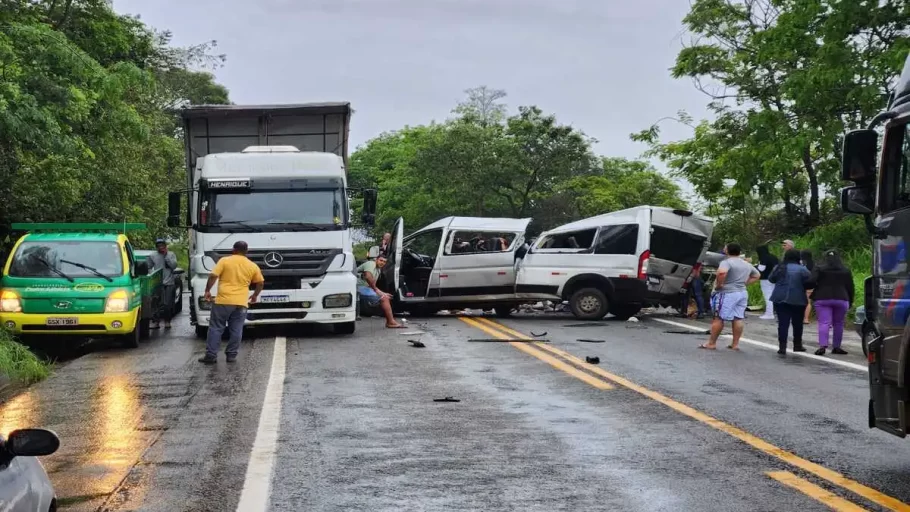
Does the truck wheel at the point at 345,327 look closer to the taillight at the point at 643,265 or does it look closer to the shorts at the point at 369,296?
the shorts at the point at 369,296

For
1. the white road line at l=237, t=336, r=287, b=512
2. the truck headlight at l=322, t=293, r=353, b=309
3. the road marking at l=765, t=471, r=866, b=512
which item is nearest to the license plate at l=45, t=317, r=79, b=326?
the truck headlight at l=322, t=293, r=353, b=309

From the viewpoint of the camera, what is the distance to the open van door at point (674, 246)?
2297 centimetres

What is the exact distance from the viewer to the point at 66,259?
17531 mm

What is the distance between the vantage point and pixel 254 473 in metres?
7.35

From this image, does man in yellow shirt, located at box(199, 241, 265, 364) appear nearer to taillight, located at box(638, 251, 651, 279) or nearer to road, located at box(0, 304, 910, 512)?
road, located at box(0, 304, 910, 512)

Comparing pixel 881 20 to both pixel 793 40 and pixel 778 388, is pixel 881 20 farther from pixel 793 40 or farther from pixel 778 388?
pixel 778 388

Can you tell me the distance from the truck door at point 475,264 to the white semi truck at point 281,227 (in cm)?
518

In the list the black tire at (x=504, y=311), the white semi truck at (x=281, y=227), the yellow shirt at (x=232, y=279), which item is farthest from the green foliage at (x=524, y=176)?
the yellow shirt at (x=232, y=279)

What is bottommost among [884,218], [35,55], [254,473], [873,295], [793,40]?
[254,473]

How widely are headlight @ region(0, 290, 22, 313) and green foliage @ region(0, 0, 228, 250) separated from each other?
2223mm

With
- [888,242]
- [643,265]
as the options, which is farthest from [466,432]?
[643,265]

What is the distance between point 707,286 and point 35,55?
14.8 m

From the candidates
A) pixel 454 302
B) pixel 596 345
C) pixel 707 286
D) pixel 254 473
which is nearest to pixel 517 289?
pixel 454 302

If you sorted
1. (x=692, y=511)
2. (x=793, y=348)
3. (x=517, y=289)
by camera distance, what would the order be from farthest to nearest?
(x=517, y=289), (x=793, y=348), (x=692, y=511)
